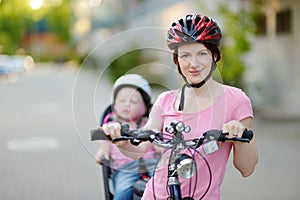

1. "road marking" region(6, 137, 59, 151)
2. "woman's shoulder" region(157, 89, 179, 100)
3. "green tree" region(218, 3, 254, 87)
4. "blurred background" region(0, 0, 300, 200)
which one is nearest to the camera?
"woman's shoulder" region(157, 89, 179, 100)

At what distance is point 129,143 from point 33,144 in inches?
405

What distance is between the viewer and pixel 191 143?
303 cm

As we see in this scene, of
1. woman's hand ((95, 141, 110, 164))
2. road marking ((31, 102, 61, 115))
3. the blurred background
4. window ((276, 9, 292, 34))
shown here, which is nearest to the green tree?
the blurred background

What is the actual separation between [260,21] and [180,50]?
15.8m

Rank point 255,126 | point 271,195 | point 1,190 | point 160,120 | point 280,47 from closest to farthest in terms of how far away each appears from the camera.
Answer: point 160,120 → point 271,195 → point 1,190 → point 255,126 → point 280,47

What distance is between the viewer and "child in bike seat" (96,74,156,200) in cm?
414

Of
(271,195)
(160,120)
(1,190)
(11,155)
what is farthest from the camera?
(11,155)

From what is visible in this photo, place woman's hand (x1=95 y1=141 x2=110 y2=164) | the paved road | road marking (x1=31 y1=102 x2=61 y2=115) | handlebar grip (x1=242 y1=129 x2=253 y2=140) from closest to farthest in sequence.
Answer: handlebar grip (x1=242 y1=129 x2=253 y2=140), the paved road, woman's hand (x1=95 y1=141 x2=110 y2=164), road marking (x1=31 y1=102 x2=61 y2=115)

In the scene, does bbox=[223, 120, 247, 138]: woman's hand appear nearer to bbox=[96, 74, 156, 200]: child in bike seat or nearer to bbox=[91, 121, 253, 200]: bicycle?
bbox=[91, 121, 253, 200]: bicycle

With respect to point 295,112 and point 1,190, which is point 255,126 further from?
point 1,190

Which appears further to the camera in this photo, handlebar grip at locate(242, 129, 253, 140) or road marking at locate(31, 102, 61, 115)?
road marking at locate(31, 102, 61, 115)

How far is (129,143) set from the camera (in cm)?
337

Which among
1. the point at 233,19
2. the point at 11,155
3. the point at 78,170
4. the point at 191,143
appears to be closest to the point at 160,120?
the point at 191,143

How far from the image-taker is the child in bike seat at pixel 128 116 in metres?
4.14
